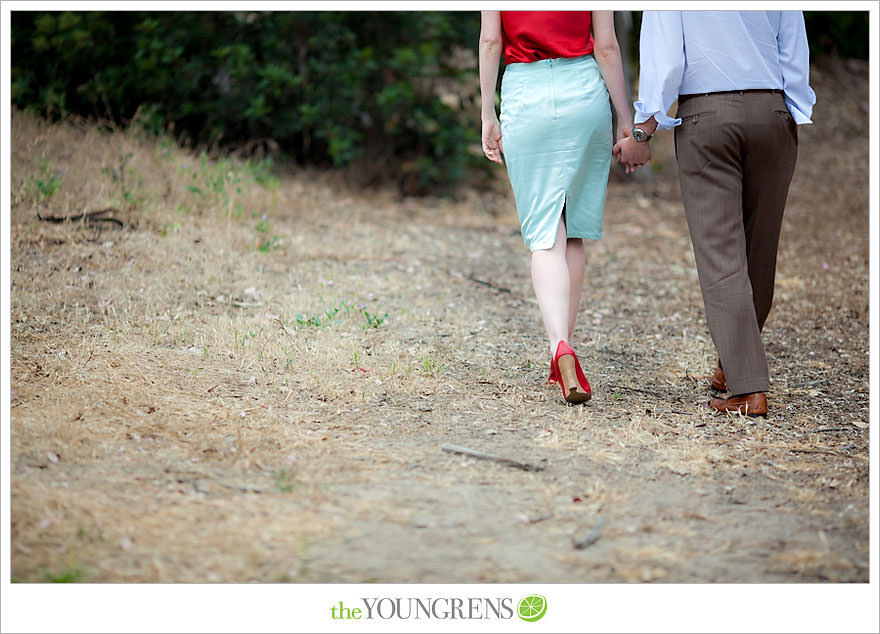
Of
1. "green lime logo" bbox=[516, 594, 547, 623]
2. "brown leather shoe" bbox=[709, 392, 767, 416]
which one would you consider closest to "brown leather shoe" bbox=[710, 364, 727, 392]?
"brown leather shoe" bbox=[709, 392, 767, 416]

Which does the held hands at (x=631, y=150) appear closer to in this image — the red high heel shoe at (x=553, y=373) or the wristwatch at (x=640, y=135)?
the wristwatch at (x=640, y=135)

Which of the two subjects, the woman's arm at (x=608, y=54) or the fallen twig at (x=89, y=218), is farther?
the fallen twig at (x=89, y=218)

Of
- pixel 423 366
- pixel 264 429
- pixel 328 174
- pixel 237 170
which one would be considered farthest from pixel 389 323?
pixel 328 174

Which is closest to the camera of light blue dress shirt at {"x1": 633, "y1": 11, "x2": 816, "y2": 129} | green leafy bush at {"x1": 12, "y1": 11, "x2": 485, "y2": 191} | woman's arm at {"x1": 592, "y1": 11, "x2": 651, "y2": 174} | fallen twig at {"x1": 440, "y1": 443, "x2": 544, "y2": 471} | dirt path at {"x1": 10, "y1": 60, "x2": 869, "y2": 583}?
dirt path at {"x1": 10, "y1": 60, "x2": 869, "y2": 583}

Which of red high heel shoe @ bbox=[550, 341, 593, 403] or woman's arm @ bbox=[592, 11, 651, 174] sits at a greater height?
woman's arm @ bbox=[592, 11, 651, 174]

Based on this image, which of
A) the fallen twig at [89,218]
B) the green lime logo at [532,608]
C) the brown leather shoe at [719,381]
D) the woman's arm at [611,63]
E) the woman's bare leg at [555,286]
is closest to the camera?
the green lime logo at [532,608]

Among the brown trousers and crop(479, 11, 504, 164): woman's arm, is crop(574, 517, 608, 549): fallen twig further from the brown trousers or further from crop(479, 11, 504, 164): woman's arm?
crop(479, 11, 504, 164): woman's arm

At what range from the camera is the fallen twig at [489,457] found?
8.87 ft

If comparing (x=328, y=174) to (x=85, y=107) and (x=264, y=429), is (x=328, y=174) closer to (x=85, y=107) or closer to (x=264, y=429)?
(x=85, y=107)

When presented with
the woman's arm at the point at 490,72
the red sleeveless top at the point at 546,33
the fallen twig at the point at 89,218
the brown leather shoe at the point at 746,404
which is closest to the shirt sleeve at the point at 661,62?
the red sleeveless top at the point at 546,33

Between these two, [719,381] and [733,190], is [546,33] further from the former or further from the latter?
[719,381]

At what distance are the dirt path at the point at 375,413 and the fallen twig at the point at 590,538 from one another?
0.03m

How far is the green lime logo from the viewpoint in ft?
6.79

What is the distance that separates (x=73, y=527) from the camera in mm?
2211
